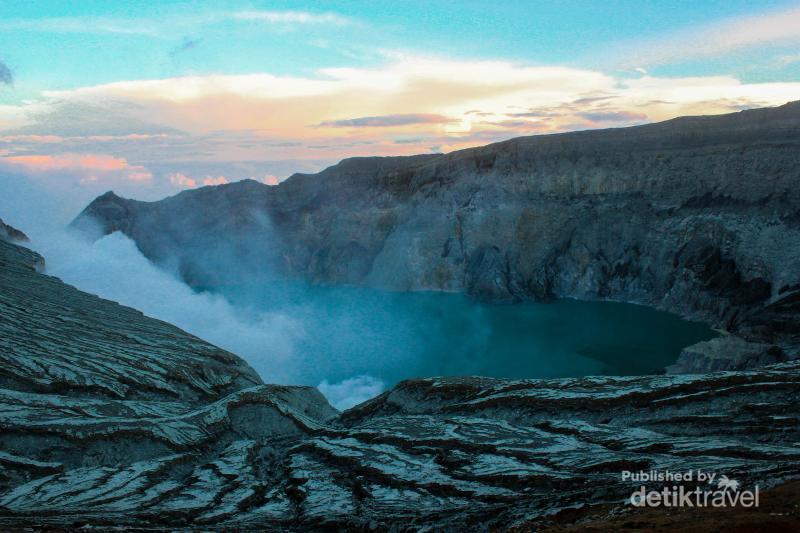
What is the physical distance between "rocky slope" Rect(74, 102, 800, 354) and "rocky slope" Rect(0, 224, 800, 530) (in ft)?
98.5

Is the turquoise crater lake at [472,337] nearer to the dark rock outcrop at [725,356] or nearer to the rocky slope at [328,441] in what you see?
the dark rock outcrop at [725,356]

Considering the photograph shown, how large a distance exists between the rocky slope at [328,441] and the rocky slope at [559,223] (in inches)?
1182

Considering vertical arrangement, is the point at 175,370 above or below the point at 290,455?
above

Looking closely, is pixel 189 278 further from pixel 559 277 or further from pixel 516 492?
pixel 516 492

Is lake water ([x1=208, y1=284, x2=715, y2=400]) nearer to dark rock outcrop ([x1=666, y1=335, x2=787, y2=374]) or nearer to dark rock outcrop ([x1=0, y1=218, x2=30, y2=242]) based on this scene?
dark rock outcrop ([x1=666, y1=335, x2=787, y2=374])

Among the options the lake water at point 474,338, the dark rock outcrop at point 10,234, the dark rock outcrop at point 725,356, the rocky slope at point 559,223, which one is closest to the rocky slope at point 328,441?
the dark rock outcrop at point 725,356

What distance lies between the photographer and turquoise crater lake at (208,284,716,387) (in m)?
58.2

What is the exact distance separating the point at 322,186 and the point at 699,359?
7227 centimetres

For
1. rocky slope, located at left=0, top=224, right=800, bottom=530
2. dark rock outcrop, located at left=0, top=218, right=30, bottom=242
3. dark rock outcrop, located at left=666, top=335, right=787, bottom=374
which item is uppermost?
dark rock outcrop, located at left=0, top=218, right=30, bottom=242

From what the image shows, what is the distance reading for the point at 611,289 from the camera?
8056 cm

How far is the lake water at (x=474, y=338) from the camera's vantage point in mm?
58250

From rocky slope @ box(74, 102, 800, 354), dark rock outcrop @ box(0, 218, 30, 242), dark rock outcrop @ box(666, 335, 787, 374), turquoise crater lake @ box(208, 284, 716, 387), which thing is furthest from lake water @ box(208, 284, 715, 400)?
dark rock outcrop @ box(0, 218, 30, 242)

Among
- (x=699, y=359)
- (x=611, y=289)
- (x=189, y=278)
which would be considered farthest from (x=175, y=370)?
(x=189, y=278)

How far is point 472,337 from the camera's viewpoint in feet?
228
